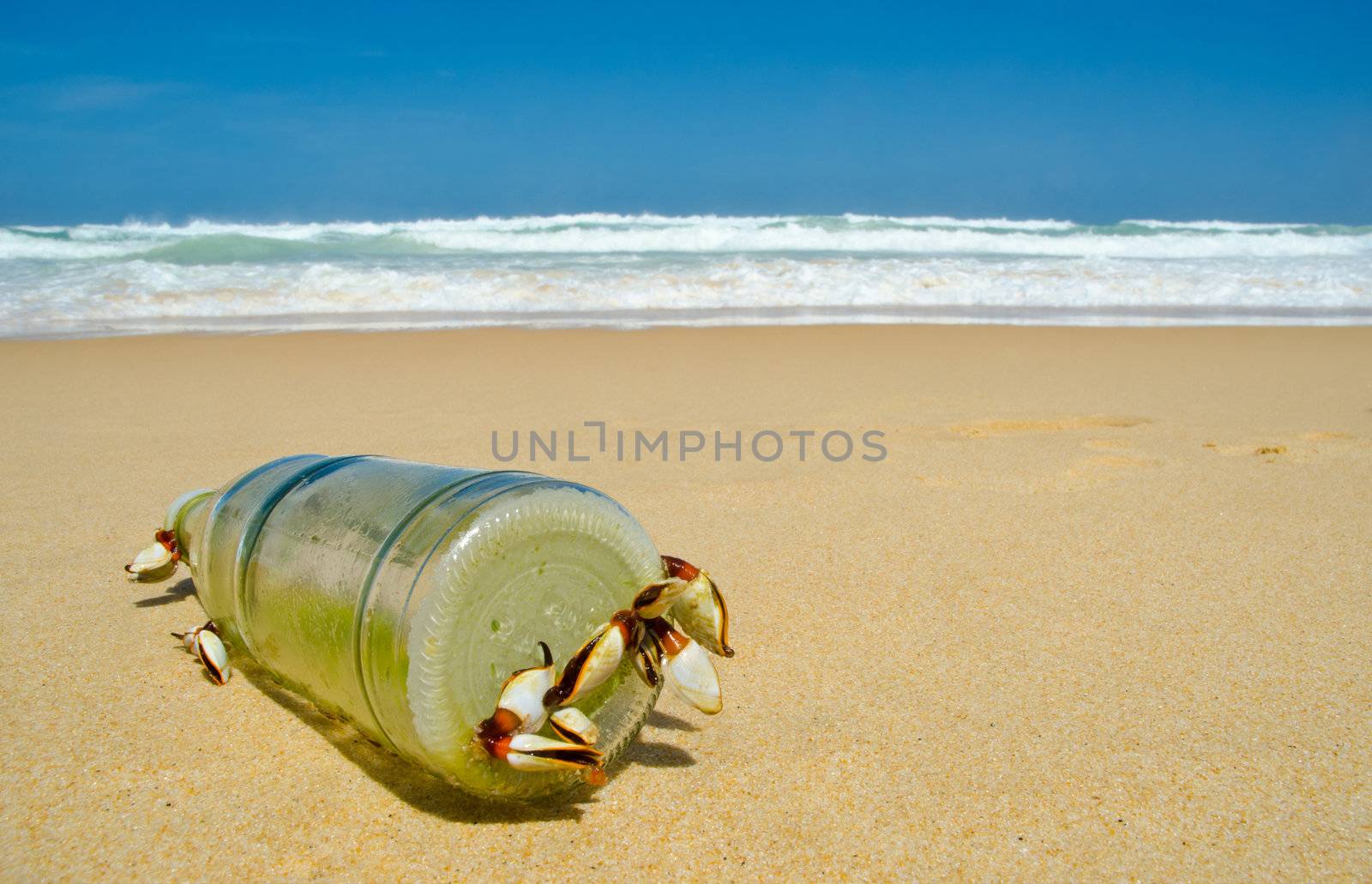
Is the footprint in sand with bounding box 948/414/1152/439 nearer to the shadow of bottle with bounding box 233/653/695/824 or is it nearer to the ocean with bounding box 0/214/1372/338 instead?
the shadow of bottle with bounding box 233/653/695/824

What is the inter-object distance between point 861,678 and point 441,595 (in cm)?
73

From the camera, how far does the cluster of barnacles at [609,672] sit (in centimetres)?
95

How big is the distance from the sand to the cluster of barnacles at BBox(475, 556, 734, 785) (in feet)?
0.46

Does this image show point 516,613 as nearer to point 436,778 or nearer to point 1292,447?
point 436,778

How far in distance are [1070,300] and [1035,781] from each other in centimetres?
905

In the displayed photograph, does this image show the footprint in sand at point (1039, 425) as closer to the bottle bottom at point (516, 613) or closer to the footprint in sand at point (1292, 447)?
the footprint in sand at point (1292, 447)

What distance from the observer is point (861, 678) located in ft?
4.74

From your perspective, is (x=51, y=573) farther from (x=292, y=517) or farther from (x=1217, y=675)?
(x=1217, y=675)

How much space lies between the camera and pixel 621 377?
180 inches

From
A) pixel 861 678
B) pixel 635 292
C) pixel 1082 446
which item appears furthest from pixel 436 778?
pixel 635 292

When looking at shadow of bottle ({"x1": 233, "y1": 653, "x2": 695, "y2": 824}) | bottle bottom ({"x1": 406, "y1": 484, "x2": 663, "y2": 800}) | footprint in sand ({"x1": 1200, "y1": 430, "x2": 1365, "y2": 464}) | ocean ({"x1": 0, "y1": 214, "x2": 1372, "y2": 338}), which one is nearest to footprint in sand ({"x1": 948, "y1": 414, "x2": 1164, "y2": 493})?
footprint in sand ({"x1": 1200, "y1": 430, "x2": 1365, "y2": 464})

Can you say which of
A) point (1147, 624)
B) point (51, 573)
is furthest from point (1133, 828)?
point (51, 573)

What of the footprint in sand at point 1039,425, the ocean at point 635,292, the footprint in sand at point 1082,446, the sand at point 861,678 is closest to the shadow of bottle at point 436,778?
the sand at point 861,678

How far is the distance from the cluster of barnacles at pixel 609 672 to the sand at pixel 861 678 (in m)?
0.14
